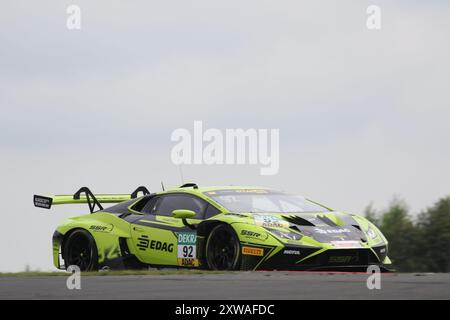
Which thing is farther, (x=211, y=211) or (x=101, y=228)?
(x=101, y=228)

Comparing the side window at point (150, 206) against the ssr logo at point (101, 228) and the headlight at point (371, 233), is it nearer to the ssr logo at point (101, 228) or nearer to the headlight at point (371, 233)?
the ssr logo at point (101, 228)

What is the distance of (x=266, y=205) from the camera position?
15.1m

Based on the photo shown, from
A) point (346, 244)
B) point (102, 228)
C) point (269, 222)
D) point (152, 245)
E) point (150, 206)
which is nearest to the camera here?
point (346, 244)

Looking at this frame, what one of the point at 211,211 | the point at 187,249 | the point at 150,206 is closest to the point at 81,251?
the point at 150,206

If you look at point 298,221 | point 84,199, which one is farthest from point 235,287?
point 84,199

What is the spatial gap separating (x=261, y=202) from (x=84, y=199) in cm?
373

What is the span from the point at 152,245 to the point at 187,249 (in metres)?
0.76

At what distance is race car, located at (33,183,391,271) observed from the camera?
45.3 feet

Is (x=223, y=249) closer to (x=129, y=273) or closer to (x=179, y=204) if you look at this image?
(x=179, y=204)

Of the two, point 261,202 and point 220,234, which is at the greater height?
point 261,202

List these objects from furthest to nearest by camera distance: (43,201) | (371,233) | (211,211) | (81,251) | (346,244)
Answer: (43,201) → (81,251) → (211,211) → (371,233) → (346,244)

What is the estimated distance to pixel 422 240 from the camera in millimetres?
20156
